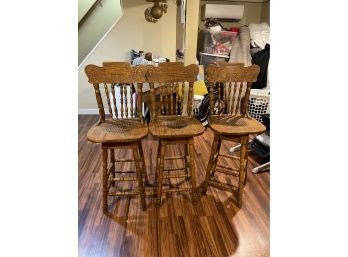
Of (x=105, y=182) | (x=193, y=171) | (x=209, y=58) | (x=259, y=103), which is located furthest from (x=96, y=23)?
(x=193, y=171)

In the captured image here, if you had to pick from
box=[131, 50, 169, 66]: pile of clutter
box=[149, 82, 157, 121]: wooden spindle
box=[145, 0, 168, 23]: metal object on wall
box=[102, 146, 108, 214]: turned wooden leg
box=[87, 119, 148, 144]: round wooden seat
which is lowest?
box=[102, 146, 108, 214]: turned wooden leg

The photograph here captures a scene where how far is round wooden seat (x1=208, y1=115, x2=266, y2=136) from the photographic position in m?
1.88

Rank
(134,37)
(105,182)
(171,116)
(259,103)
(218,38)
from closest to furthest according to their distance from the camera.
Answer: (105,182) → (171,116) → (259,103) → (134,37) → (218,38)

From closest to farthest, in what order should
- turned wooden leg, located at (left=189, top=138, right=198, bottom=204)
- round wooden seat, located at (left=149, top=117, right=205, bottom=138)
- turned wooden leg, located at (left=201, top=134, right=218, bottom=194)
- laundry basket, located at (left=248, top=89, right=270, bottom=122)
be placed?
round wooden seat, located at (left=149, top=117, right=205, bottom=138)
turned wooden leg, located at (left=189, top=138, right=198, bottom=204)
turned wooden leg, located at (left=201, top=134, right=218, bottom=194)
laundry basket, located at (left=248, top=89, right=270, bottom=122)

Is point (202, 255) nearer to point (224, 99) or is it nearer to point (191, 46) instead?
point (224, 99)

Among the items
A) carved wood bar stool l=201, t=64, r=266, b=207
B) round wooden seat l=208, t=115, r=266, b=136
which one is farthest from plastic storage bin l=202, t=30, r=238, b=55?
round wooden seat l=208, t=115, r=266, b=136

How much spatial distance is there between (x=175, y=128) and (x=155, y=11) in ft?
8.94

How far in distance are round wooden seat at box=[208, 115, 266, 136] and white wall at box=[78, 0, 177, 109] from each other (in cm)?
250

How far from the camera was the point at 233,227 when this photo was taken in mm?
1873

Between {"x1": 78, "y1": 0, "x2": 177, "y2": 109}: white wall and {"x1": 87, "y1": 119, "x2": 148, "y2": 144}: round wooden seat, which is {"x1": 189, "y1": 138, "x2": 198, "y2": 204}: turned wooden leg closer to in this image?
{"x1": 87, "y1": 119, "x2": 148, "y2": 144}: round wooden seat

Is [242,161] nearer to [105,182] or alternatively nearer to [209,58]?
[105,182]

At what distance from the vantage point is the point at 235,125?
1.97m

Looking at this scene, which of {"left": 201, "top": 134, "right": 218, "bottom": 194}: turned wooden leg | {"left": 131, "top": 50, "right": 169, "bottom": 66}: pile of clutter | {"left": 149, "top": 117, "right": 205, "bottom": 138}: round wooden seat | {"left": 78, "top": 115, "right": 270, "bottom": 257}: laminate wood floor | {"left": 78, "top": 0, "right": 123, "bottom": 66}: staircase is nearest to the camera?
{"left": 78, "top": 115, "right": 270, "bottom": 257}: laminate wood floor
